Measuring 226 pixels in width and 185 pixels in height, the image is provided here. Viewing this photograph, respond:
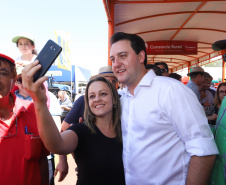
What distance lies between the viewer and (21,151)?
1296mm

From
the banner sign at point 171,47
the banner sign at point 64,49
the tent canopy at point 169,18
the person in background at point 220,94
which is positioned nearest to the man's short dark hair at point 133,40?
the tent canopy at point 169,18

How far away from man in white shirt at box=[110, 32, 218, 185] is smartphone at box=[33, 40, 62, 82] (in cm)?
79

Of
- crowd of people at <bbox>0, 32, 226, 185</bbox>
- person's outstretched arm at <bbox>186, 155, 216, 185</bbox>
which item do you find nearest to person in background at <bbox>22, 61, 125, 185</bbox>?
crowd of people at <bbox>0, 32, 226, 185</bbox>

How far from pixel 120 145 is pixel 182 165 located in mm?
560

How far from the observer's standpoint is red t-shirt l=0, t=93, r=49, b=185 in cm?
124

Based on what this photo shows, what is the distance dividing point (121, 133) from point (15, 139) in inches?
36.5

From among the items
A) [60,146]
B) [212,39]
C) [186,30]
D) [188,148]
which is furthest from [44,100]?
→ [212,39]

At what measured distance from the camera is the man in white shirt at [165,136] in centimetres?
127

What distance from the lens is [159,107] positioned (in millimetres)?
1426

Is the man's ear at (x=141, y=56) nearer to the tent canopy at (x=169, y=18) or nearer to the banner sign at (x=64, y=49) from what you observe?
the tent canopy at (x=169, y=18)

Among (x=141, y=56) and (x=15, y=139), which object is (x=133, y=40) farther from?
(x=15, y=139)

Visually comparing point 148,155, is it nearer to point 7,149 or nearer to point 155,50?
point 7,149

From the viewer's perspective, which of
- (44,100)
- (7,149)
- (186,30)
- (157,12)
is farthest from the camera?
(186,30)

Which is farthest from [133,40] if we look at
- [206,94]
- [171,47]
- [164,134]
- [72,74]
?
[72,74]
